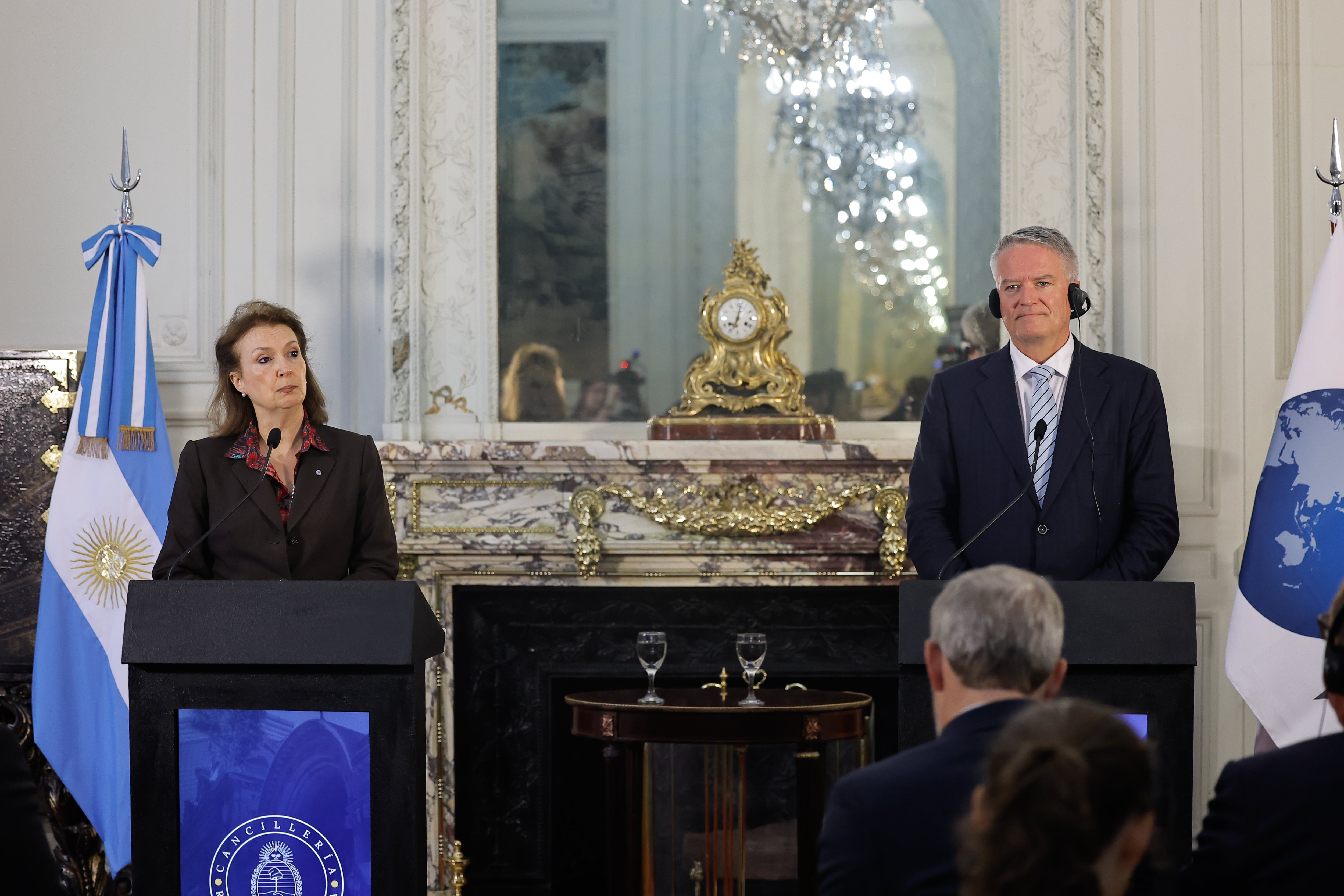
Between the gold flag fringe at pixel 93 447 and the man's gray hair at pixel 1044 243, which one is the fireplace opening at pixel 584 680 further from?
the man's gray hair at pixel 1044 243

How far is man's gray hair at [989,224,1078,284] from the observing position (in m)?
3.18

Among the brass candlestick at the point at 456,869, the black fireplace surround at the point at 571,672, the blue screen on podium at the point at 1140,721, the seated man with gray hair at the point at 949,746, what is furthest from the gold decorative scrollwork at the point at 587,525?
the seated man with gray hair at the point at 949,746

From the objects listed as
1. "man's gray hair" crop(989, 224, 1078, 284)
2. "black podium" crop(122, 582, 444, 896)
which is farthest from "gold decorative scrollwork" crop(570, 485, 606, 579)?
"black podium" crop(122, 582, 444, 896)

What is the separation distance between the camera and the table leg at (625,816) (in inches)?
146

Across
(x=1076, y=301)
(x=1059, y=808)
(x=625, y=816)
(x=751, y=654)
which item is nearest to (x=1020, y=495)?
(x=1076, y=301)

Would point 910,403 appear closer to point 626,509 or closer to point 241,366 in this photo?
point 626,509

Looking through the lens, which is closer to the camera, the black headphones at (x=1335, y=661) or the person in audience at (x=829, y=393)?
the black headphones at (x=1335, y=661)

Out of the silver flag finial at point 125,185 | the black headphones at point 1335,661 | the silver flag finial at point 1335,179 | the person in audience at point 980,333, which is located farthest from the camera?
the person in audience at point 980,333

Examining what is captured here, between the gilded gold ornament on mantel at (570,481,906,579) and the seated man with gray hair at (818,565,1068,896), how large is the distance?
8.50 feet

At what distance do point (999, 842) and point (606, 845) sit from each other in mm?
3485

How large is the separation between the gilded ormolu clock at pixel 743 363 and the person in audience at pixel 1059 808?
10.5 feet

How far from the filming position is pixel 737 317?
4551 mm

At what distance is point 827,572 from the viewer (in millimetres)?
4418

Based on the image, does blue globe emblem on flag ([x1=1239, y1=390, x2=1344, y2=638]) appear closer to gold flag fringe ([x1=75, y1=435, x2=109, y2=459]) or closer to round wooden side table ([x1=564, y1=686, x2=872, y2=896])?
round wooden side table ([x1=564, y1=686, x2=872, y2=896])
